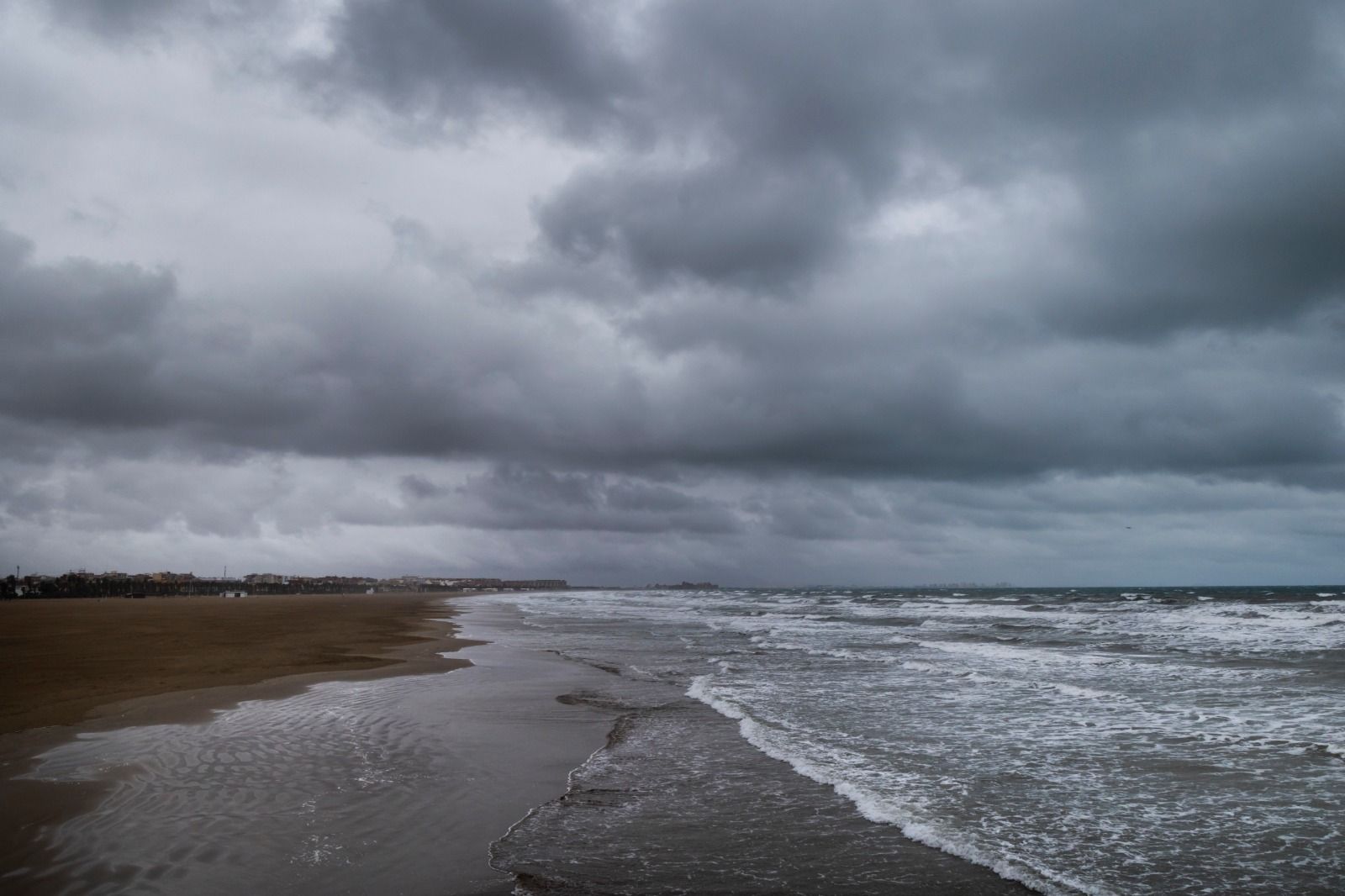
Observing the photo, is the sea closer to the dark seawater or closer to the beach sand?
the dark seawater

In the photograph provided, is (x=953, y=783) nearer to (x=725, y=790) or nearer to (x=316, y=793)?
(x=725, y=790)

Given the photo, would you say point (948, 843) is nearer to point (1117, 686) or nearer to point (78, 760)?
point (78, 760)

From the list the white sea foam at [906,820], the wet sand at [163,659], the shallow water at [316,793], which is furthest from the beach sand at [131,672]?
the white sea foam at [906,820]

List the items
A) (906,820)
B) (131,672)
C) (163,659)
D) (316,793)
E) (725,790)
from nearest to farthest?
(906,820) → (316,793) → (725,790) → (131,672) → (163,659)

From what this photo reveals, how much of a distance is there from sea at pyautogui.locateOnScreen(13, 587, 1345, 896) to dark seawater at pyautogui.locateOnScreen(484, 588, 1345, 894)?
1.8 inches

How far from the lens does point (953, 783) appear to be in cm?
1016

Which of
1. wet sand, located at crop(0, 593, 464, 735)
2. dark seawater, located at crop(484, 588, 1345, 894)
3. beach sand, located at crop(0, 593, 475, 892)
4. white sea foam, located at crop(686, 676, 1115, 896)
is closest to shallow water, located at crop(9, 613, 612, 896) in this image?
beach sand, located at crop(0, 593, 475, 892)

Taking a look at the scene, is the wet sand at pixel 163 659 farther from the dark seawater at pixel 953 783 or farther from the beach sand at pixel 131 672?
the dark seawater at pixel 953 783

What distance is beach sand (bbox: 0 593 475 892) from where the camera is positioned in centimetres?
870

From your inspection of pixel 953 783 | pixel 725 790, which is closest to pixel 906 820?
pixel 953 783

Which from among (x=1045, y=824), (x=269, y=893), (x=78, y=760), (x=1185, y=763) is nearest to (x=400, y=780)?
(x=269, y=893)

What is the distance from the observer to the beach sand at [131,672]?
8.70 m

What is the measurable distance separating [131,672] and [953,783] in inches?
731

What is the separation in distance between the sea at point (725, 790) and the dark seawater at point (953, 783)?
0.15 ft
